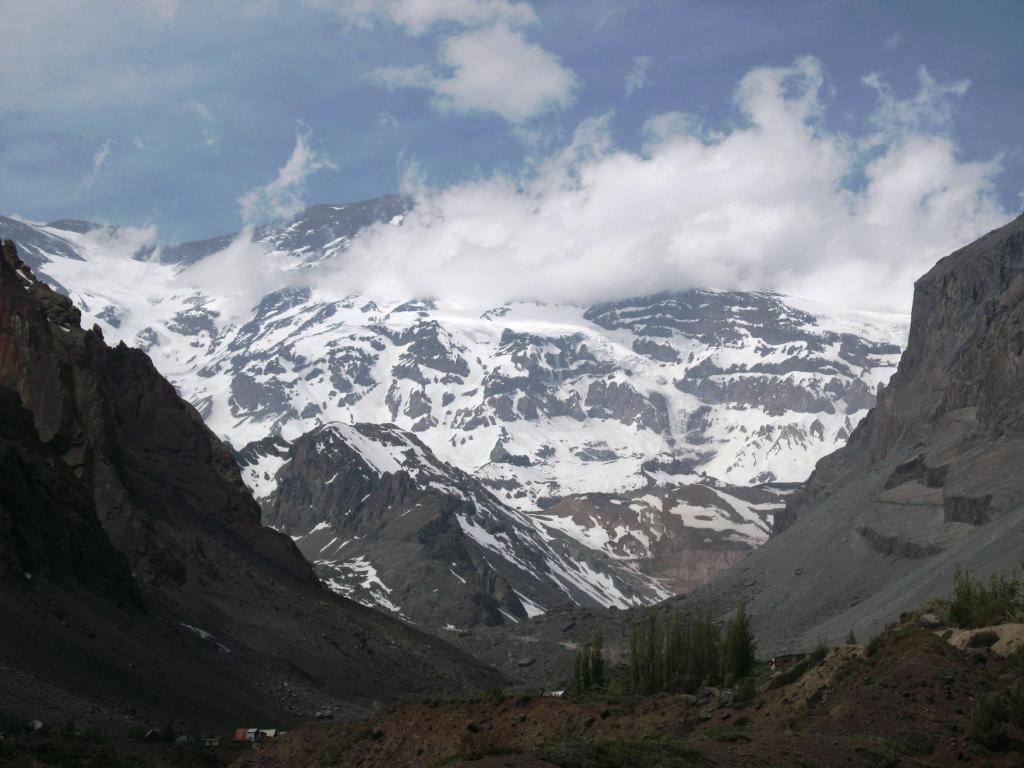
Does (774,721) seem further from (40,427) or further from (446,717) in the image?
(40,427)

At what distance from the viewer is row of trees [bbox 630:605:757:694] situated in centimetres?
7244

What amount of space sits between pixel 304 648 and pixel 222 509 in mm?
39517

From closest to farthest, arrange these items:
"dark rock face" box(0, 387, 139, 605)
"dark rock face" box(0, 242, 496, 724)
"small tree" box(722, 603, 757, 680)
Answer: "small tree" box(722, 603, 757, 680)
"dark rock face" box(0, 242, 496, 724)
"dark rock face" box(0, 387, 139, 605)

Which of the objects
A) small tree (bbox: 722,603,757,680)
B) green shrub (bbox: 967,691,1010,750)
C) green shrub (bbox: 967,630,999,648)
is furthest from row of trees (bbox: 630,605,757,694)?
green shrub (bbox: 967,691,1010,750)

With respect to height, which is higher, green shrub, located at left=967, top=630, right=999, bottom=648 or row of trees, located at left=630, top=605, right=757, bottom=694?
green shrub, located at left=967, top=630, right=999, bottom=648

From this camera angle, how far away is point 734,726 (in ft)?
168

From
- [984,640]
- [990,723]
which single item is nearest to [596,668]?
[984,640]

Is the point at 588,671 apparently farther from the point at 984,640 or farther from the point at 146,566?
the point at 146,566

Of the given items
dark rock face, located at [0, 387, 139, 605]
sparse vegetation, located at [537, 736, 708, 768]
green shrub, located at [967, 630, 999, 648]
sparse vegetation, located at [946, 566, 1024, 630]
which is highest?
dark rock face, located at [0, 387, 139, 605]

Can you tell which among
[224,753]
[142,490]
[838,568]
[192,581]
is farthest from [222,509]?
[224,753]

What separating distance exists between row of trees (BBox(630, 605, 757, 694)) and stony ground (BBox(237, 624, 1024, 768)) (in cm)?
1402

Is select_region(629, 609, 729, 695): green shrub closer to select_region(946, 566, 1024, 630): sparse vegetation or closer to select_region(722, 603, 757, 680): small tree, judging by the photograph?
select_region(722, 603, 757, 680): small tree

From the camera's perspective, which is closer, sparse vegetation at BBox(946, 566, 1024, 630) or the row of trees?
sparse vegetation at BBox(946, 566, 1024, 630)

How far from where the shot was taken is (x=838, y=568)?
650 ft
